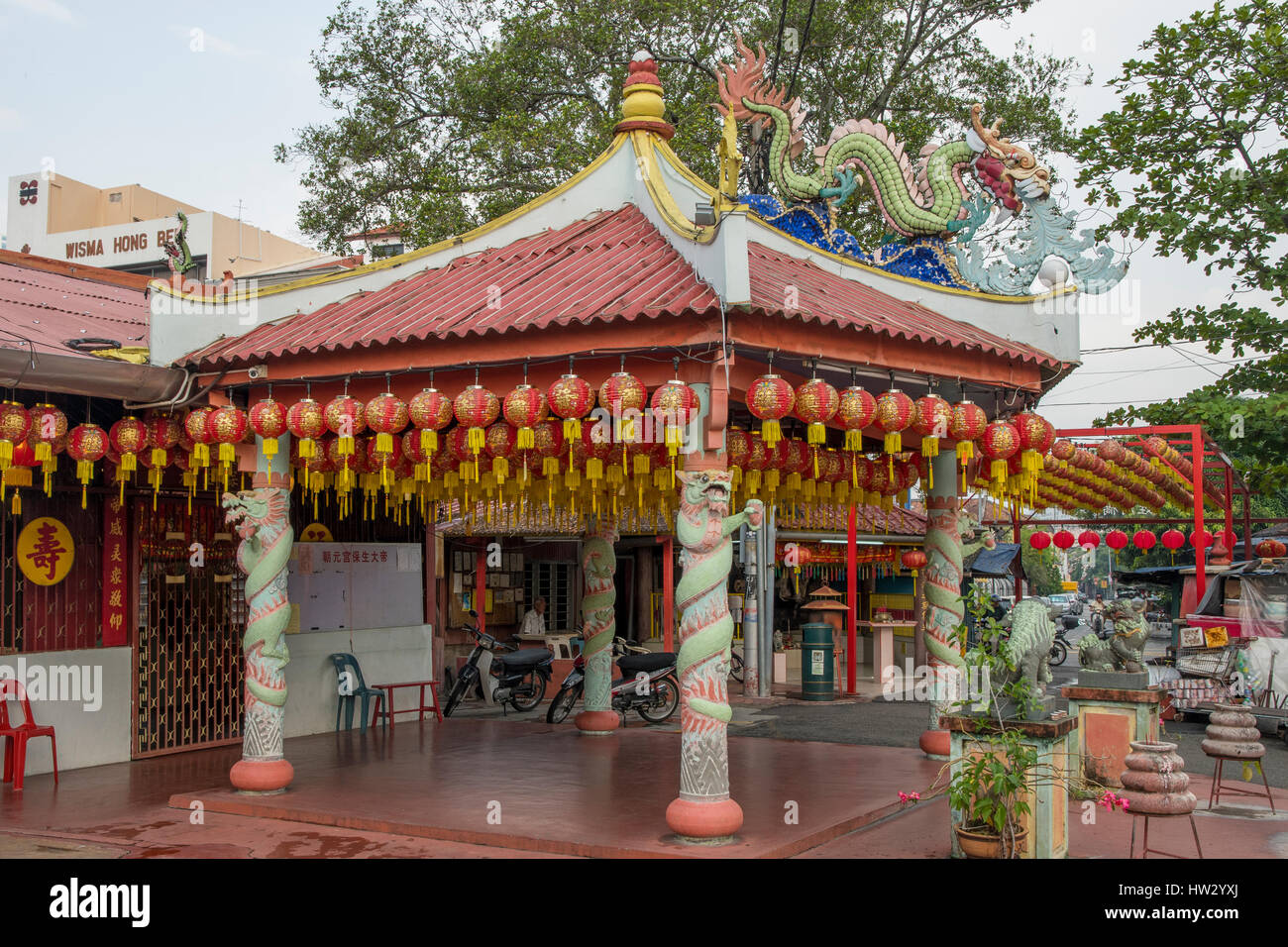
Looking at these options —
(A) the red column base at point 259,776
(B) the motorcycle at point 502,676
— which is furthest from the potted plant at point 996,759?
(B) the motorcycle at point 502,676

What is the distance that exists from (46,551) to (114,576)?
0.68 m

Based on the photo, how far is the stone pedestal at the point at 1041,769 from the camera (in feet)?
20.7

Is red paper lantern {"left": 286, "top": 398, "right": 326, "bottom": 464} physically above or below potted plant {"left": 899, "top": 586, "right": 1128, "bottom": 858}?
above

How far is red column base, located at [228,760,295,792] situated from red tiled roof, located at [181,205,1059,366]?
3059mm

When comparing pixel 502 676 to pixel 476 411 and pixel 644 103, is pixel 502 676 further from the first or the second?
pixel 644 103

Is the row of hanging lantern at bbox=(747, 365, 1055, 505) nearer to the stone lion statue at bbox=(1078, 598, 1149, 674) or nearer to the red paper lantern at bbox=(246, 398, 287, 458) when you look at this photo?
the stone lion statue at bbox=(1078, 598, 1149, 674)

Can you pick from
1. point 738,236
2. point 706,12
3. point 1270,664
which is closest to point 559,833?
point 738,236

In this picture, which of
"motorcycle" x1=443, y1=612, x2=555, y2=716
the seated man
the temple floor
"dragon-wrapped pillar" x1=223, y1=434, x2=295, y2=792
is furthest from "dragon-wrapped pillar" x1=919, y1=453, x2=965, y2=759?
the seated man

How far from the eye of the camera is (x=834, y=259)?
30.2ft

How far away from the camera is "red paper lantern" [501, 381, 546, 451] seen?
7297 millimetres

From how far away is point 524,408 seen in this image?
729cm

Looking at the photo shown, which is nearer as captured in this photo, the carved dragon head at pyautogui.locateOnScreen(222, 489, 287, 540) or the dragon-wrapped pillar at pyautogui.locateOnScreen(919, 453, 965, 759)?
the carved dragon head at pyautogui.locateOnScreen(222, 489, 287, 540)

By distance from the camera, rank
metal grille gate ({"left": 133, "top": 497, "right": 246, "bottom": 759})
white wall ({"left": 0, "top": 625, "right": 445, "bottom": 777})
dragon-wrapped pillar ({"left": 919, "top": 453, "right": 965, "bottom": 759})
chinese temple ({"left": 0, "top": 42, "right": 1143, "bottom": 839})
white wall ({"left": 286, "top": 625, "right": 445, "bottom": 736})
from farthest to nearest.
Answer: white wall ({"left": 286, "top": 625, "right": 445, "bottom": 736}) → metal grille gate ({"left": 133, "top": 497, "right": 246, "bottom": 759}) → dragon-wrapped pillar ({"left": 919, "top": 453, "right": 965, "bottom": 759}) → white wall ({"left": 0, "top": 625, "right": 445, "bottom": 777}) → chinese temple ({"left": 0, "top": 42, "right": 1143, "bottom": 839})
